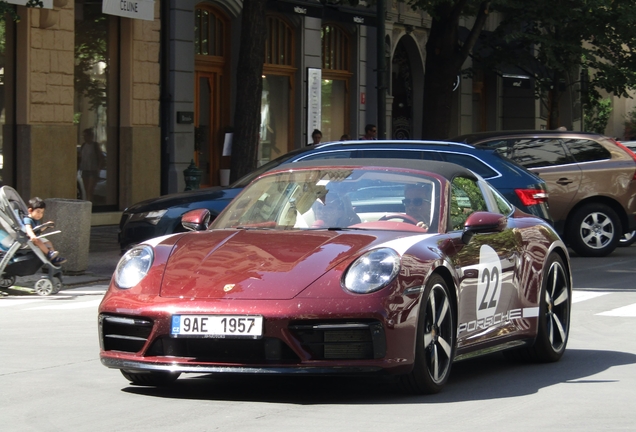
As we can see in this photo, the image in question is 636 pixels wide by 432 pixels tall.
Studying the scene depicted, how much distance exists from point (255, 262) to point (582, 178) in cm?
1281

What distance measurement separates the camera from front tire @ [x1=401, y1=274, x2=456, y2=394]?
6949 mm

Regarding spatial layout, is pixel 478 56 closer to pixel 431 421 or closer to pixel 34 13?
pixel 34 13

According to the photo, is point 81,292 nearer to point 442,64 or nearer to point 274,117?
point 442,64

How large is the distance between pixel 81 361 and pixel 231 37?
19.7 m

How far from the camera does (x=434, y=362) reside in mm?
7168

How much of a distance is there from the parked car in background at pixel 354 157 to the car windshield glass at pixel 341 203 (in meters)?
5.50

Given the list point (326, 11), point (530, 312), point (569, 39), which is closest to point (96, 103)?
point (326, 11)

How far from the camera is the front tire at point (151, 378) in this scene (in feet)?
24.2

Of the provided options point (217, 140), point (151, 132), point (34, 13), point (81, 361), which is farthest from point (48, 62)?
point (81, 361)

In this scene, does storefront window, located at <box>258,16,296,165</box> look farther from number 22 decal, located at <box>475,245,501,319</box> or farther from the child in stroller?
number 22 decal, located at <box>475,245,501,319</box>

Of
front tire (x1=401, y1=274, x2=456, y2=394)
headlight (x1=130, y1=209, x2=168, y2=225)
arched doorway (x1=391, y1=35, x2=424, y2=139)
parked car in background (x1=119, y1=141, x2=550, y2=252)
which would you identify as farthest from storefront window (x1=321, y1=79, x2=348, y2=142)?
front tire (x1=401, y1=274, x2=456, y2=394)

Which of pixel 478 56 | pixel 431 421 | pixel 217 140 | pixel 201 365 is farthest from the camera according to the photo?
pixel 478 56

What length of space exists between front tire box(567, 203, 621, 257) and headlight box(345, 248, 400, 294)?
41.8ft

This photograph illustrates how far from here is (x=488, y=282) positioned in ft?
26.0
